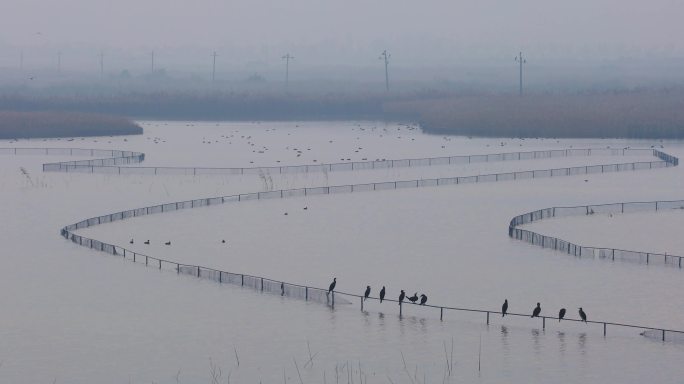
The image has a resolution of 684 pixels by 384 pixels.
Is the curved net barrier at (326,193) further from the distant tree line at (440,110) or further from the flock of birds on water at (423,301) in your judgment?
the distant tree line at (440,110)

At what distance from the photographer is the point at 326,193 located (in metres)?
73.1

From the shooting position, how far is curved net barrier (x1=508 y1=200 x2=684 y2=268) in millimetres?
49375

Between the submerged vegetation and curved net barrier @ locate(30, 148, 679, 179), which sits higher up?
the submerged vegetation

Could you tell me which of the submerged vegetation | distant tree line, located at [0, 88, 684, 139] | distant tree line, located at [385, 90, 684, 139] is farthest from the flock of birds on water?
the submerged vegetation

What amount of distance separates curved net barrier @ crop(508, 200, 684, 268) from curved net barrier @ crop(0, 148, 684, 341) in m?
0.05

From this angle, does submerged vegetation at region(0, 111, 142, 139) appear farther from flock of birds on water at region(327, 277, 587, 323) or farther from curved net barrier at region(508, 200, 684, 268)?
flock of birds on water at region(327, 277, 587, 323)

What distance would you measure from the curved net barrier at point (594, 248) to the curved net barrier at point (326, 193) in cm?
5

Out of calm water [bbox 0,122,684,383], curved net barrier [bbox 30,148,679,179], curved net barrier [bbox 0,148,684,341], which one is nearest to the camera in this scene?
calm water [bbox 0,122,684,383]

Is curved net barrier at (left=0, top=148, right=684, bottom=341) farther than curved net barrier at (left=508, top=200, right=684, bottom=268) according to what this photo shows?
No

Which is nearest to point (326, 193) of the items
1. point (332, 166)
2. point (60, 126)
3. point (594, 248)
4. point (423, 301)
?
point (332, 166)

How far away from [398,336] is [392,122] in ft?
348

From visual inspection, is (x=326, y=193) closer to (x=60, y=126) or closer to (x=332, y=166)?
(x=332, y=166)

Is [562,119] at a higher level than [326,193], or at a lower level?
higher

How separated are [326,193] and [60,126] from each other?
50.6 metres
